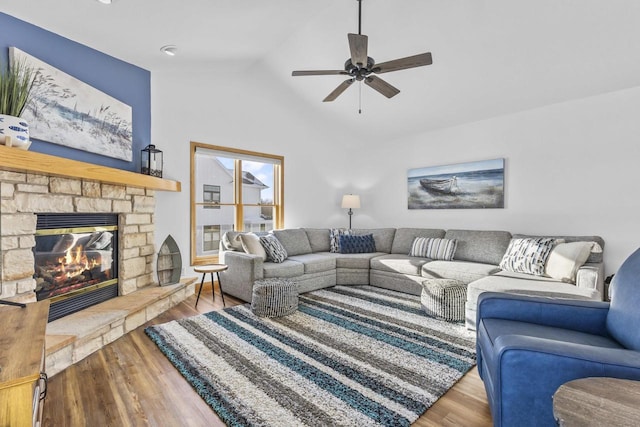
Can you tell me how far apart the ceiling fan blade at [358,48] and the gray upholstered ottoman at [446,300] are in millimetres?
2223

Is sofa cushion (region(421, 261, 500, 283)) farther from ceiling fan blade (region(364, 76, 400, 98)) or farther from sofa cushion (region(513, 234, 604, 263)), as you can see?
ceiling fan blade (region(364, 76, 400, 98))

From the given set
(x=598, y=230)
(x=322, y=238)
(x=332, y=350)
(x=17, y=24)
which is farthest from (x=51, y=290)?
(x=598, y=230)

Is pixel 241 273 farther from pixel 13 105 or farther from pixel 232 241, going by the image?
pixel 13 105

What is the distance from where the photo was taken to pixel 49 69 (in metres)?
2.49

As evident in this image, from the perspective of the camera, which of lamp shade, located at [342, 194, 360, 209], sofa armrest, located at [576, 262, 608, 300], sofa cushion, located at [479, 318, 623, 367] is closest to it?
sofa cushion, located at [479, 318, 623, 367]

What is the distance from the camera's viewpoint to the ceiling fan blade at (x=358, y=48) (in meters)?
2.34

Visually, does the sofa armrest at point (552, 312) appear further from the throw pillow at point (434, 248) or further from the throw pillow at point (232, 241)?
the throw pillow at point (232, 241)

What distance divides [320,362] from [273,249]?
1996mm

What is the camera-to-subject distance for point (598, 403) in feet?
→ 2.70

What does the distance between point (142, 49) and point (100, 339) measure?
2695 millimetres

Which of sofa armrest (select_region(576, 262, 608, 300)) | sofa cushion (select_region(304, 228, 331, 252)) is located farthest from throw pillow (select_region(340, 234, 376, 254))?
sofa armrest (select_region(576, 262, 608, 300))

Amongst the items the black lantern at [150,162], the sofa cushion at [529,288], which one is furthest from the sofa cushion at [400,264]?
the black lantern at [150,162]

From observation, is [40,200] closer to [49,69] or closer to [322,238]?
[49,69]

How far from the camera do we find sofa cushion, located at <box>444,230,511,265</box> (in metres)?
3.89
